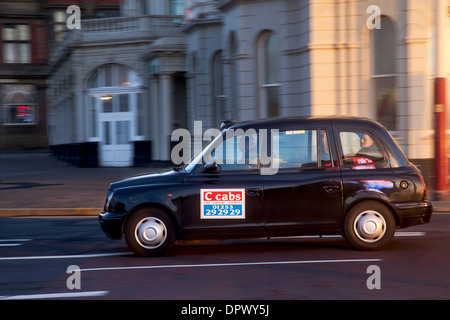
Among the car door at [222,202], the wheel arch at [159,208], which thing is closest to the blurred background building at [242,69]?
the car door at [222,202]

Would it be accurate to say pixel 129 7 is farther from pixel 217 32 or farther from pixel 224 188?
pixel 224 188

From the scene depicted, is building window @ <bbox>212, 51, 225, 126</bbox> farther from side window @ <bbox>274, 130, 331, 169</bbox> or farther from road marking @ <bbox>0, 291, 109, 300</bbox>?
road marking @ <bbox>0, 291, 109, 300</bbox>

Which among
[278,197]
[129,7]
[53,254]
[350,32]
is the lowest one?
[53,254]

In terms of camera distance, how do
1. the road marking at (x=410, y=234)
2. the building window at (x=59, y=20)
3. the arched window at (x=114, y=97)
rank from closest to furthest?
the road marking at (x=410, y=234) → the arched window at (x=114, y=97) → the building window at (x=59, y=20)

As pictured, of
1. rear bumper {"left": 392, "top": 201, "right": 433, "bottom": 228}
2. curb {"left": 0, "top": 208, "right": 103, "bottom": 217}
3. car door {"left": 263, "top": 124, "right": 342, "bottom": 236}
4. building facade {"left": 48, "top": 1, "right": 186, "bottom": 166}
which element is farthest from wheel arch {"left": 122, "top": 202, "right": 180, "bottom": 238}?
building facade {"left": 48, "top": 1, "right": 186, "bottom": 166}

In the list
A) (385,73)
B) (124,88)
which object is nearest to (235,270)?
(385,73)

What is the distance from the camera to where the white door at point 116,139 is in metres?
30.5

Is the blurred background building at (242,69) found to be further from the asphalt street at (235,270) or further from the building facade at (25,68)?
the building facade at (25,68)

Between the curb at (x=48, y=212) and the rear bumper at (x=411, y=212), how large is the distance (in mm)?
7002

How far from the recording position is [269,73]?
1944 cm

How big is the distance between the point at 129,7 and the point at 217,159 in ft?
88.0

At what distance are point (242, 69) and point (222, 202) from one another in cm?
1154

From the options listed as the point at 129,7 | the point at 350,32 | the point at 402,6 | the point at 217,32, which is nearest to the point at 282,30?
the point at 350,32

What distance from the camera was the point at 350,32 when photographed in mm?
17250
